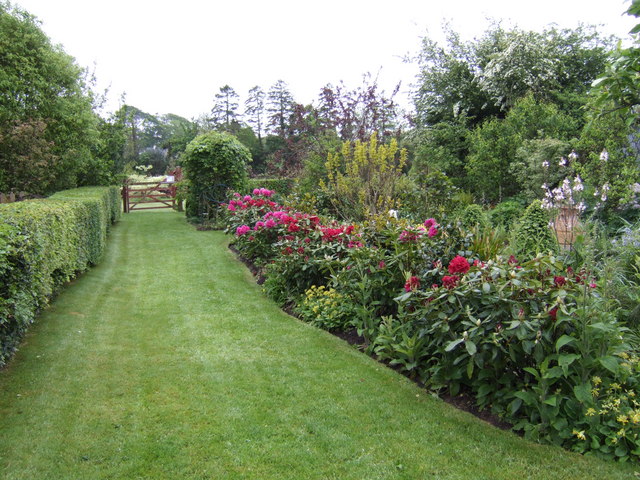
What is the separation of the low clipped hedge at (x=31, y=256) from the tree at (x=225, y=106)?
30.8m

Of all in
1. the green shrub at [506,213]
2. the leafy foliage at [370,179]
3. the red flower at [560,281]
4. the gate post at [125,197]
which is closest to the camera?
the red flower at [560,281]

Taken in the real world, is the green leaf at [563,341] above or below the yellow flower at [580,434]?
above

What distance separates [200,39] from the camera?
7609 millimetres

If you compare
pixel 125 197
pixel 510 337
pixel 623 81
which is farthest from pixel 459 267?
pixel 125 197

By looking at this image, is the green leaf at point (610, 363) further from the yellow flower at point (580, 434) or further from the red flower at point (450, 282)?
the red flower at point (450, 282)

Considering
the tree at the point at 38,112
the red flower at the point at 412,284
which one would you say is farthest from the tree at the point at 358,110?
the red flower at the point at 412,284

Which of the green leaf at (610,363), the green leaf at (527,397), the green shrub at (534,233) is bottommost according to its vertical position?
the green leaf at (527,397)

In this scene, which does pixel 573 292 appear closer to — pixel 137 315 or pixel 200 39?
pixel 137 315

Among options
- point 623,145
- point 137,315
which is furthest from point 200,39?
point 623,145

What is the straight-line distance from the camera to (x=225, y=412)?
3127 mm

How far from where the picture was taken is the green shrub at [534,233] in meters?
5.49

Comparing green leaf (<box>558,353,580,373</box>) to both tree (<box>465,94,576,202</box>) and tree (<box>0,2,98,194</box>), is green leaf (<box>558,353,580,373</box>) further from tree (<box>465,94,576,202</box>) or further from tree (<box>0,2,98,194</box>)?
tree (<box>0,2,98,194</box>)

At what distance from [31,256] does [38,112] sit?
9.45 metres

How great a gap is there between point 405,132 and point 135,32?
10.5m
